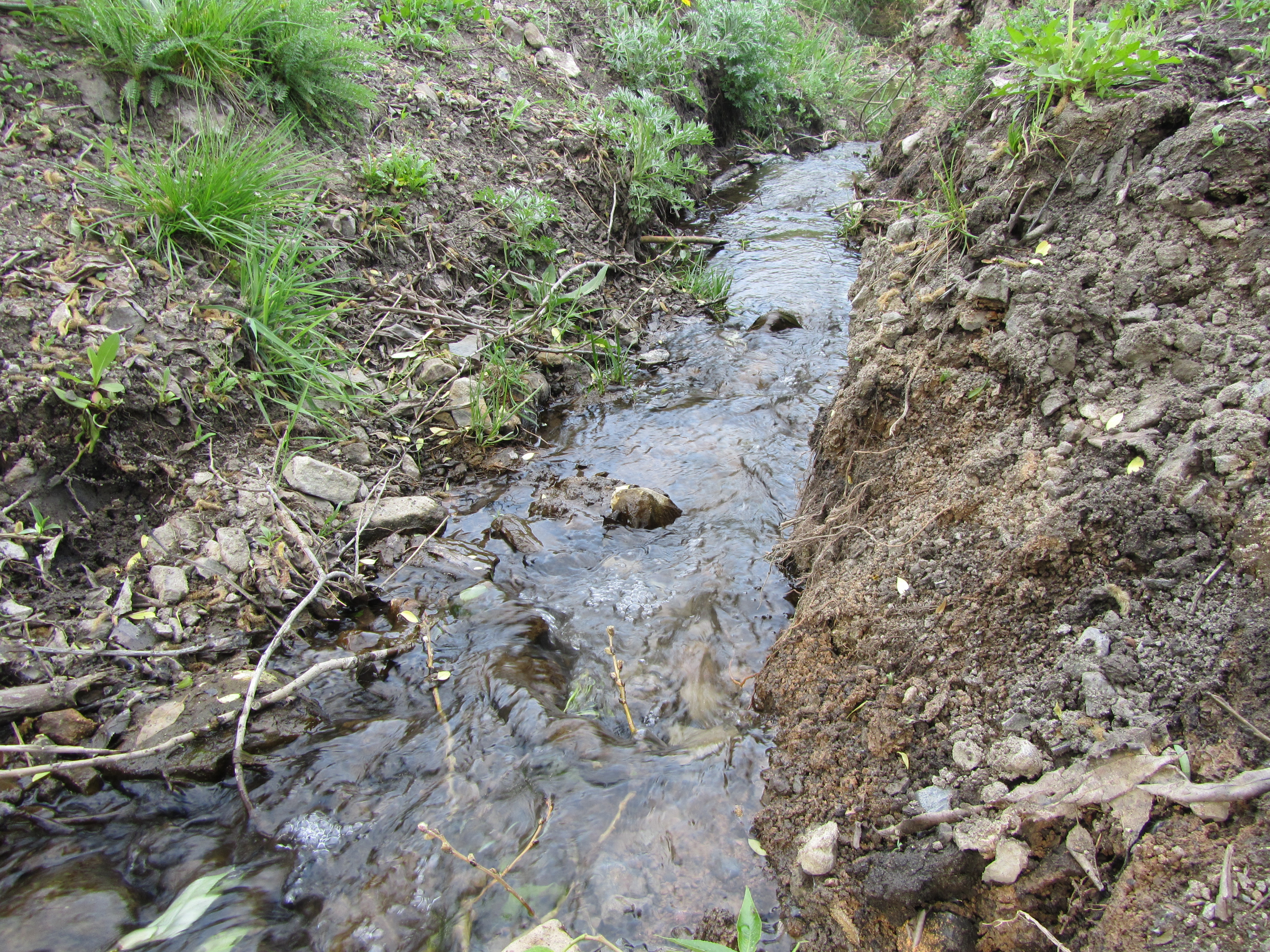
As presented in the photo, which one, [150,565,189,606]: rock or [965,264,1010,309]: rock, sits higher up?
[965,264,1010,309]: rock

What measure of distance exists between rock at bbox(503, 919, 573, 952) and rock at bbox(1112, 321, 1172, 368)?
218cm

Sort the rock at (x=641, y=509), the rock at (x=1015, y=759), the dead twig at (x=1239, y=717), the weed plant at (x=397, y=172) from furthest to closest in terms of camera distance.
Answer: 1. the weed plant at (x=397, y=172)
2. the rock at (x=641, y=509)
3. the rock at (x=1015, y=759)
4. the dead twig at (x=1239, y=717)

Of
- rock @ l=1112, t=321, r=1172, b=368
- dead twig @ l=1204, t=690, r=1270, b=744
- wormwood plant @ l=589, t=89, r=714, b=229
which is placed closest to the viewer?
dead twig @ l=1204, t=690, r=1270, b=744

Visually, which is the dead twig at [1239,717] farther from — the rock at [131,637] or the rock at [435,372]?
the rock at [435,372]

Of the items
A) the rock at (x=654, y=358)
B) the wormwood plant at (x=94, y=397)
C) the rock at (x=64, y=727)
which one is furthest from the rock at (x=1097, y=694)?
the rock at (x=654, y=358)

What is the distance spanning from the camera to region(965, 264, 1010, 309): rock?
2.24 metres

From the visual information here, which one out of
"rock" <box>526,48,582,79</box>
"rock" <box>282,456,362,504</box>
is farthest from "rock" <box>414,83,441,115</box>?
"rock" <box>282,456,362,504</box>

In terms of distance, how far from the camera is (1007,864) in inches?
52.1

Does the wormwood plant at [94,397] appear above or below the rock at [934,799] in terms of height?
above

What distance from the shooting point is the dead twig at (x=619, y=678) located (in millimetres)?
2387

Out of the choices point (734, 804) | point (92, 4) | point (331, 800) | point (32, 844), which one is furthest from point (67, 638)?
point (92, 4)

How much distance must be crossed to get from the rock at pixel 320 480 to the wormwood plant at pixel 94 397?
678mm

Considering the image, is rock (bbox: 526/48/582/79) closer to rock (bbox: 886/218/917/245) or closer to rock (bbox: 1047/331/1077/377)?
rock (bbox: 886/218/917/245)

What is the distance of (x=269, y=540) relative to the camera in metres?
2.72
